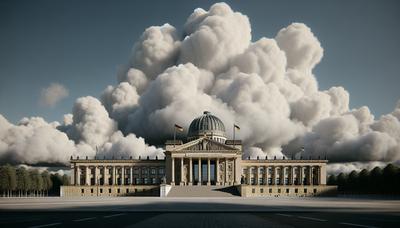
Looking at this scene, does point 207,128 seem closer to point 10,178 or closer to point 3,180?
point 10,178

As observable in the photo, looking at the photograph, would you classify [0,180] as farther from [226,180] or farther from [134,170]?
[226,180]

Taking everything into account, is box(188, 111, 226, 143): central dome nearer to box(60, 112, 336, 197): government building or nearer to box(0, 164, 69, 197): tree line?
box(60, 112, 336, 197): government building

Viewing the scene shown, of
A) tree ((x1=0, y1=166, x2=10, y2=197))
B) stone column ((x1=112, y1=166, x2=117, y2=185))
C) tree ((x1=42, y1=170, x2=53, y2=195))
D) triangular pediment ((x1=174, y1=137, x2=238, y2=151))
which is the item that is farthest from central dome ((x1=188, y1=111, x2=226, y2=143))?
tree ((x1=0, y1=166, x2=10, y2=197))

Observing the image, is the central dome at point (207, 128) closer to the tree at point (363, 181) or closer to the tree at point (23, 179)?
the tree at point (363, 181)

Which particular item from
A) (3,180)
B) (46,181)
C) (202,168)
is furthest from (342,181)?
(3,180)

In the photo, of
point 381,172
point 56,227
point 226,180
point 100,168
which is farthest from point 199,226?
point 100,168

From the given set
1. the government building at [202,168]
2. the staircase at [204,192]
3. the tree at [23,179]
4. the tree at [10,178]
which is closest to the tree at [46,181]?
the government building at [202,168]
